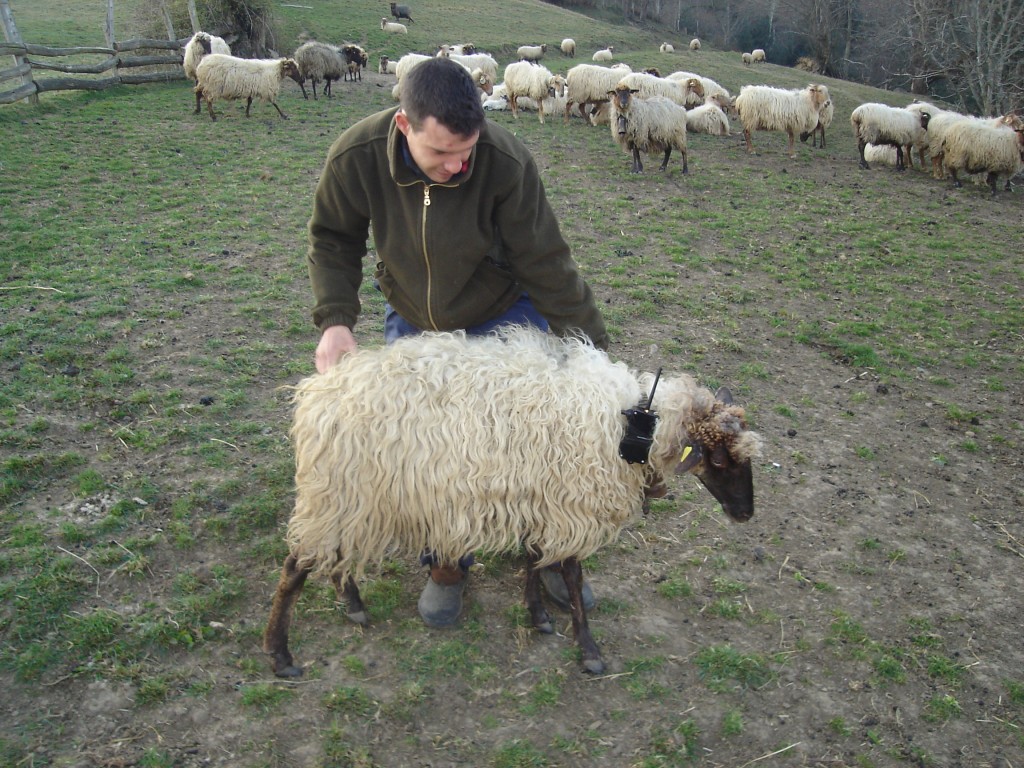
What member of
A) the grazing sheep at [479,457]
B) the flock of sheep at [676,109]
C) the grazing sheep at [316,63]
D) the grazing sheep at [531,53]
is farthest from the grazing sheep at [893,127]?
the grazing sheep at [531,53]

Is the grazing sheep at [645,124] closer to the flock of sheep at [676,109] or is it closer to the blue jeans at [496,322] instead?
the flock of sheep at [676,109]

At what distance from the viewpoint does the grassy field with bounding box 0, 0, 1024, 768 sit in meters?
3.00

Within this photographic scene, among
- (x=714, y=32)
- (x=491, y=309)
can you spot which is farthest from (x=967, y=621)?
(x=714, y=32)

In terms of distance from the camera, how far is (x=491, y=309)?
3.38 metres

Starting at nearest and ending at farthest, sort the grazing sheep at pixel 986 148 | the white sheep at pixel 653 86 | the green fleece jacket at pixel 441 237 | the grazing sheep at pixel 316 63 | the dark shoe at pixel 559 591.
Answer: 1. the green fleece jacket at pixel 441 237
2. the dark shoe at pixel 559 591
3. the grazing sheep at pixel 986 148
4. the white sheep at pixel 653 86
5. the grazing sheep at pixel 316 63

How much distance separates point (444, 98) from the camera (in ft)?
8.07

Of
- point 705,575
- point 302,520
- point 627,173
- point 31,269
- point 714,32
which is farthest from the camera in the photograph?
point 714,32

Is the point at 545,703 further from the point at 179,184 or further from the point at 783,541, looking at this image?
the point at 179,184

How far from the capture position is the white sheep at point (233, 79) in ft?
44.8

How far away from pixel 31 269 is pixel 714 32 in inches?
2170

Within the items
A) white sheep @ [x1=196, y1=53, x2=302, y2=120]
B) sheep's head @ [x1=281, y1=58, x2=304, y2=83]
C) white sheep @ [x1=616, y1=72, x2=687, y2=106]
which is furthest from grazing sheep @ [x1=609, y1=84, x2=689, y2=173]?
sheep's head @ [x1=281, y1=58, x2=304, y2=83]

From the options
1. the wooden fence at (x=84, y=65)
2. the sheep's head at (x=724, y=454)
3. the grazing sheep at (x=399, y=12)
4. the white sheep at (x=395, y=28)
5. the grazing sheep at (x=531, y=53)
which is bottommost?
the sheep's head at (x=724, y=454)

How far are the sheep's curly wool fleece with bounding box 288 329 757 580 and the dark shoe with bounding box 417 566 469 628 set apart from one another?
0.26m

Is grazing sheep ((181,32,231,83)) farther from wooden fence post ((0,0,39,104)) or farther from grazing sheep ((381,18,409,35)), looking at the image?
grazing sheep ((381,18,409,35))
